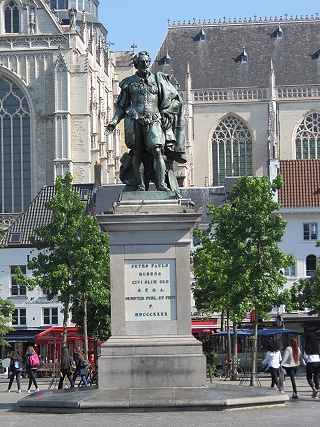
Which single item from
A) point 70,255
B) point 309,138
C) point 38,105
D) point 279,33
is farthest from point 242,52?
point 70,255

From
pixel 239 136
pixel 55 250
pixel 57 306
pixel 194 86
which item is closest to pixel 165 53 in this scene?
pixel 194 86

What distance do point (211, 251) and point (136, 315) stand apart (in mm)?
24159

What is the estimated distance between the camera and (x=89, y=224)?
4247 centimetres

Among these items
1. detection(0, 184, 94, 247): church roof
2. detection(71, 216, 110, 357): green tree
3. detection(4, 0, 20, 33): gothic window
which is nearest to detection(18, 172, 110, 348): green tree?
detection(71, 216, 110, 357): green tree

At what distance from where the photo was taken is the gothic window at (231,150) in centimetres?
9006

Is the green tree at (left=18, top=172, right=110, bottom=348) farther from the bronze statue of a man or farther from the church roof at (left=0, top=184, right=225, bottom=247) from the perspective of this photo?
the bronze statue of a man

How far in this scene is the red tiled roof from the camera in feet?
200

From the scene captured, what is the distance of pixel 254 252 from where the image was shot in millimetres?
33969

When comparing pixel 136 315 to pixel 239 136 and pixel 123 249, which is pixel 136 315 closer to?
pixel 123 249

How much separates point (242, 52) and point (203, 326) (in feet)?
155

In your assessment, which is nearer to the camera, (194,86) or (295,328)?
(295,328)

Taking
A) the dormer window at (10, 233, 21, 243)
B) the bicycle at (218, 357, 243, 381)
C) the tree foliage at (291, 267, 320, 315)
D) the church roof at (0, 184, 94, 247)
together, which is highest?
the church roof at (0, 184, 94, 247)

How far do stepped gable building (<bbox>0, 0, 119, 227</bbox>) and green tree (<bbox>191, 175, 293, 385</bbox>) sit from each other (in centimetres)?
3797

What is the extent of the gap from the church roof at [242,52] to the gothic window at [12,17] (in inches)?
818
